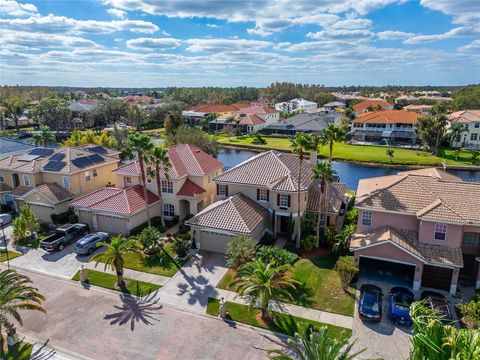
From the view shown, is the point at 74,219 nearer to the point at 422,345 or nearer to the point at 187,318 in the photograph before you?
the point at 187,318

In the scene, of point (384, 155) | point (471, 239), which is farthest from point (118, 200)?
point (384, 155)

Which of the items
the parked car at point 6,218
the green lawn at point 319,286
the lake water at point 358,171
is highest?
the parked car at point 6,218

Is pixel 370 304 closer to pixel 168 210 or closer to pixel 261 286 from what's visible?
pixel 261 286

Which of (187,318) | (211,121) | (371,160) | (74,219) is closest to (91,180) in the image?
(74,219)

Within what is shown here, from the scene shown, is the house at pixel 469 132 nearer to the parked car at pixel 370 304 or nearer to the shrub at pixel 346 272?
the shrub at pixel 346 272

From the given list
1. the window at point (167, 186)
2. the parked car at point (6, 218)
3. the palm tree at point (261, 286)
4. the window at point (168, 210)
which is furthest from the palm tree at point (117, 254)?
the parked car at point (6, 218)

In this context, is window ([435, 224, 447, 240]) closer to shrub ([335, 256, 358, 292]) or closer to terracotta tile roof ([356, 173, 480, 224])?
terracotta tile roof ([356, 173, 480, 224])

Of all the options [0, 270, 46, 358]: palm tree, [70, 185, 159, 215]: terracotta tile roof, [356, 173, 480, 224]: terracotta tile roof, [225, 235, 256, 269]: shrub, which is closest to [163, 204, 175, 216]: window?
[70, 185, 159, 215]: terracotta tile roof
